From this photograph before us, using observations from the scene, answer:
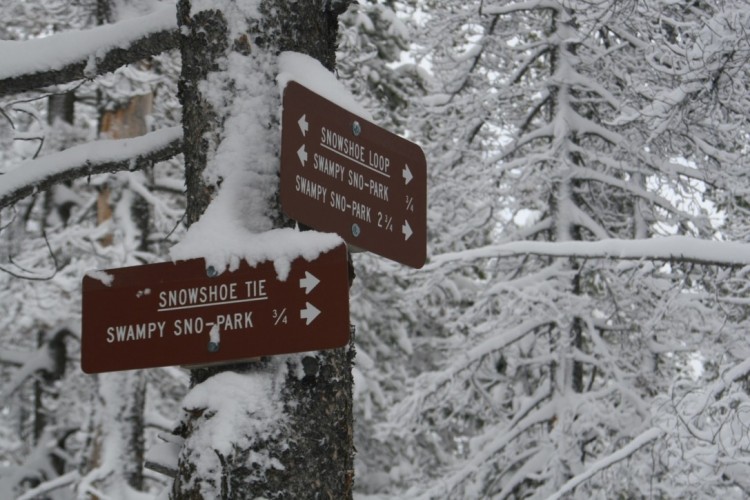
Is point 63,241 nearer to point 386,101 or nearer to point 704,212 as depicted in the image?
point 386,101

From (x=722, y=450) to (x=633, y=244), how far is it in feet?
5.13

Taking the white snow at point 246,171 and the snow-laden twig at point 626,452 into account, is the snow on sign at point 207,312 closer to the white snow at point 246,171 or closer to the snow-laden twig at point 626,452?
the white snow at point 246,171

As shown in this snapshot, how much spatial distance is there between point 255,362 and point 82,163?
149 centimetres

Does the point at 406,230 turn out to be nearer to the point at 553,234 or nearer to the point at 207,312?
the point at 207,312

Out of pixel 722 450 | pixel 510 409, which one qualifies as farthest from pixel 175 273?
pixel 510 409

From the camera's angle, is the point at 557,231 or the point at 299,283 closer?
the point at 299,283

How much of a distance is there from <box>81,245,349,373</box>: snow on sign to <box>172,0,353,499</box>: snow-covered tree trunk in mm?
148

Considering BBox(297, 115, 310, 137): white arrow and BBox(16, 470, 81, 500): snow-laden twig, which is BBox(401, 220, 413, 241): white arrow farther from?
BBox(16, 470, 81, 500): snow-laden twig

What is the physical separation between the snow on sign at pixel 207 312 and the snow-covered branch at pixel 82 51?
1096 millimetres

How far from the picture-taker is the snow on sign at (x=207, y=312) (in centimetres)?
336

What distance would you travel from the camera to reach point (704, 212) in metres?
11.9

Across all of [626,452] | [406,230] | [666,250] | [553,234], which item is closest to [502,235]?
[553,234]

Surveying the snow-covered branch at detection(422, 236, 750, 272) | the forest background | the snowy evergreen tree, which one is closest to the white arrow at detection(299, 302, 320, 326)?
the snow-covered branch at detection(422, 236, 750, 272)

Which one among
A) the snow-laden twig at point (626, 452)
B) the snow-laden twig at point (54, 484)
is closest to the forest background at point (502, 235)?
the snow-laden twig at point (54, 484)
